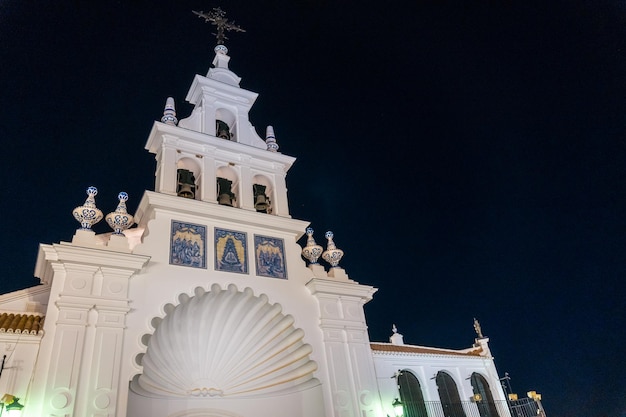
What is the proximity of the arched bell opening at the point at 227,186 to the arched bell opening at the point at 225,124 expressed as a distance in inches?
53.7

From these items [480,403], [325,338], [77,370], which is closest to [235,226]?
[325,338]

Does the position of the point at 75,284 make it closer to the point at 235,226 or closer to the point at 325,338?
the point at 235,226

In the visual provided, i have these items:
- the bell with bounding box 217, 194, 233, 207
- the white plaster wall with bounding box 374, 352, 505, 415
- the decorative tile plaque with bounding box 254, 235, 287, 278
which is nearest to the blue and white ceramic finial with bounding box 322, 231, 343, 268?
the decorative tile plaque with bounding box 254, 235, 287, 278

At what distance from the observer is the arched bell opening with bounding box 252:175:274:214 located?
1338 centimetres

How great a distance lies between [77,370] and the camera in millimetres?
8164

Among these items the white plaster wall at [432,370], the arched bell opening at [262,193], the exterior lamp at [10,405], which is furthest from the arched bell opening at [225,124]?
the exterior lamp at [10,405]

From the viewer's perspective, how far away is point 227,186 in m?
13.1

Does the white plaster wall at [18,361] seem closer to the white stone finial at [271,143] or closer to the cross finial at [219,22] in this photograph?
the white stone finial at [271,143]

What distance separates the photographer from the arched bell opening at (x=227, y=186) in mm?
12758

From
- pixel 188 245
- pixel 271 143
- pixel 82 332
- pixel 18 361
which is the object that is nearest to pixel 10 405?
pixel 18 361

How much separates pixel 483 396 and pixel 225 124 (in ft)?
41.8

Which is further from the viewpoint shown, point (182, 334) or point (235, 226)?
point (235, 226)

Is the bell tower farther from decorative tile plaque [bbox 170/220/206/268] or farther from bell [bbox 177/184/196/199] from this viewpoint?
decorative tile plaque [bbox 170/220/206/268]

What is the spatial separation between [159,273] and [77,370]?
2.64 meters
